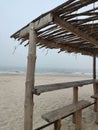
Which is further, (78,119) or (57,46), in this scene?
(57,46)

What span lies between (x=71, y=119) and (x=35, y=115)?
3.74ft

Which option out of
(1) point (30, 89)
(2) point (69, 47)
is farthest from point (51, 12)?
(2) point (69, 47)

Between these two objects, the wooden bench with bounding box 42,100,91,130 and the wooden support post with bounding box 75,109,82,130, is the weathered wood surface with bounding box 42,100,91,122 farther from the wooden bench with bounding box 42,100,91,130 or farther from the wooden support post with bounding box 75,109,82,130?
the wooden support post with bounding box 75,109,82,130

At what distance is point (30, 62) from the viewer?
324cm

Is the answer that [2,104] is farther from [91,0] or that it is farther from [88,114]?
[91,0]

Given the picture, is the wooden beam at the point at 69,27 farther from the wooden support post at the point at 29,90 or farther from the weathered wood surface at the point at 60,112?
the weathered wood surface at the point at 60,112

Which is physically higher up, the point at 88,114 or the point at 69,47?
the point at 69,47

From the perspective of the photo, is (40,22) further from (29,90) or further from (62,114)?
(62,114)

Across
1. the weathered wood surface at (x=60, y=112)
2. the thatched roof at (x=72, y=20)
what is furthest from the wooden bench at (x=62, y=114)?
the thatched roof at (x=72, y=20)

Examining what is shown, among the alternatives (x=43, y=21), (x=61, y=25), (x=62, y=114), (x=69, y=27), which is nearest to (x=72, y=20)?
(x=69, y=27)

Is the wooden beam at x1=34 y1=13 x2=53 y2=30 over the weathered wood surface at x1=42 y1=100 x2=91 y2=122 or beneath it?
over

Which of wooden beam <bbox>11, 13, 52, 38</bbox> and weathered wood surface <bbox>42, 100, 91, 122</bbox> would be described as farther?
weathered wood surface <bbox>42, 100, 91, 122</bbox>

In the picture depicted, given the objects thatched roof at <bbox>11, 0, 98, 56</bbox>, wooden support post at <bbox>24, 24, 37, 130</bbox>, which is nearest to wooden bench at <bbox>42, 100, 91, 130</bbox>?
wooden support post at <bbox>24, 24, 37, 130</bbox>

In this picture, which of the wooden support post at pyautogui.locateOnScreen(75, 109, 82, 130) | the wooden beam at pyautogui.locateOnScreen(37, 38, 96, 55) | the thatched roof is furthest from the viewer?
the wooden beam at pyautogui.locateOnScreen(37, 38, 96, 55)
